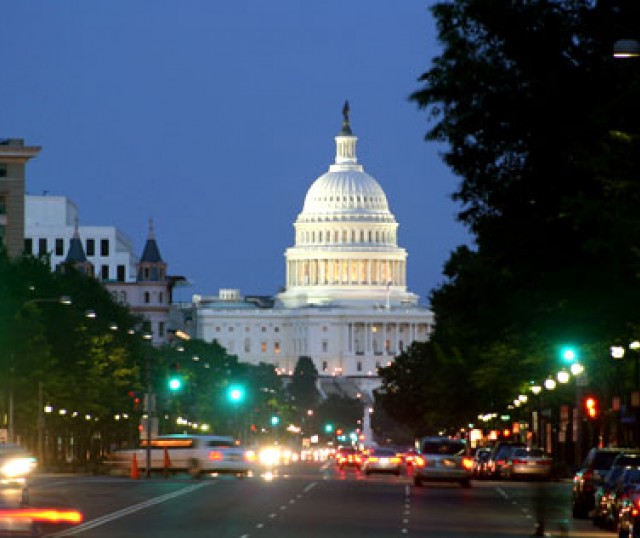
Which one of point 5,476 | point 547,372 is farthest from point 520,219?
point 547,372

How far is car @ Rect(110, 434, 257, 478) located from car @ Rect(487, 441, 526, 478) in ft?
32.2

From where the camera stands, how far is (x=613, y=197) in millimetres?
45531

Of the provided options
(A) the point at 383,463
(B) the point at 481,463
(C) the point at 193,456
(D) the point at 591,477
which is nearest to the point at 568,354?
(C) the point at 193,456

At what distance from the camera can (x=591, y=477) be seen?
53.1m

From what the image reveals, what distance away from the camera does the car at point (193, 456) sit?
94.9 m

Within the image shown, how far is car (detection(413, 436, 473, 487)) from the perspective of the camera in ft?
274

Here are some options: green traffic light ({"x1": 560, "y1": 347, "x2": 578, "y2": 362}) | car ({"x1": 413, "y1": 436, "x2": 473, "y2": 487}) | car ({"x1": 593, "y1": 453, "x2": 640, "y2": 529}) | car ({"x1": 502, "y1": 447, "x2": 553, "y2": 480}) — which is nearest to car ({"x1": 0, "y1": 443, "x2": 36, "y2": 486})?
car ({"x1": 593, "y1": 453, "x2": 640, "y2": 529})

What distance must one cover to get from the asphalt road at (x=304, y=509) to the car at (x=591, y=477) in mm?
633

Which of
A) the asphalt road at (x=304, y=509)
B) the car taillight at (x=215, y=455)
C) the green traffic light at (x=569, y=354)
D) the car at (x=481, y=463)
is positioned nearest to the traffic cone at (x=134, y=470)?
the car taillight at (x=215, y=455)

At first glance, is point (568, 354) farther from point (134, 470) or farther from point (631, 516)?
point (631, 516)

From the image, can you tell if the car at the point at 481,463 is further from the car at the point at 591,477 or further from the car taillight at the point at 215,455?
the car at the point at 591,477

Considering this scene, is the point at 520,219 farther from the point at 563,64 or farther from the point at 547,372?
the point at 547,372

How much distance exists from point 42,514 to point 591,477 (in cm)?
2759

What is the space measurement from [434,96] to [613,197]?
31.5ft
